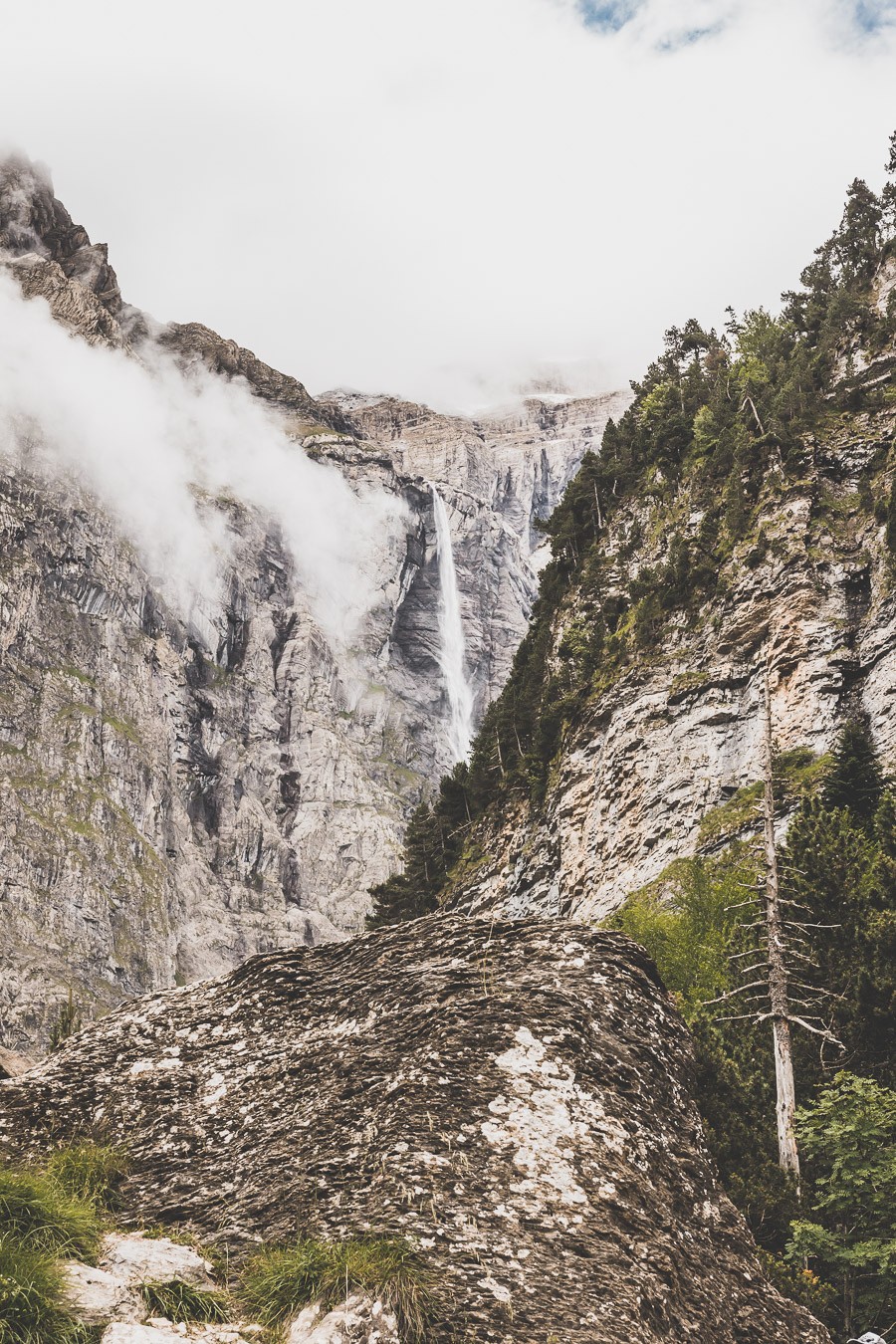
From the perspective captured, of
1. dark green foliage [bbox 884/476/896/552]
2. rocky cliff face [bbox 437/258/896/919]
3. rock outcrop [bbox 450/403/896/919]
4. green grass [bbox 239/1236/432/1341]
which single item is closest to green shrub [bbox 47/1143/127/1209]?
green grass [bbox 239/1236/432/1341]

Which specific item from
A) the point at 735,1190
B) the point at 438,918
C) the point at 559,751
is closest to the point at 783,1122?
the point at 735,1190

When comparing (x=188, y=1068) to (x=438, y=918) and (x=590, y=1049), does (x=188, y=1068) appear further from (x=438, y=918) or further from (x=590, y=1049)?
(x=590, y=1049)

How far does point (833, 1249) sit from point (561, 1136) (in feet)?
21.2

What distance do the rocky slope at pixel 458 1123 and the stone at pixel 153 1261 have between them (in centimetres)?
37

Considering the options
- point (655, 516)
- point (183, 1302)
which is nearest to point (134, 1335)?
point (183, 1302)

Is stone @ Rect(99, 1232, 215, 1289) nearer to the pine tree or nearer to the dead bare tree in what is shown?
the dead bare tree

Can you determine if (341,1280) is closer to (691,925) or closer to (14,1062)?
(14,1062)

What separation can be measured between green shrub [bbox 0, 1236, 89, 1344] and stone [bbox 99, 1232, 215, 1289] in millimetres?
752

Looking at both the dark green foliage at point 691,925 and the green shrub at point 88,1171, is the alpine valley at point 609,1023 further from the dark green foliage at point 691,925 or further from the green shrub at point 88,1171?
the dark green foliage at point 691,925

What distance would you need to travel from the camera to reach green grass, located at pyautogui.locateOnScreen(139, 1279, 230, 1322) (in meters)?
5.90

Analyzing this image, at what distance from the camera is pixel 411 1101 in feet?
25.1

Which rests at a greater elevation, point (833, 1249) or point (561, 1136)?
point (561, 1136)

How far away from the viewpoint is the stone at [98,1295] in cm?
549

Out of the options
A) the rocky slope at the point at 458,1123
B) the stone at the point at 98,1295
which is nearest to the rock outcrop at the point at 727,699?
the rocky slope at the point at 458,1123
